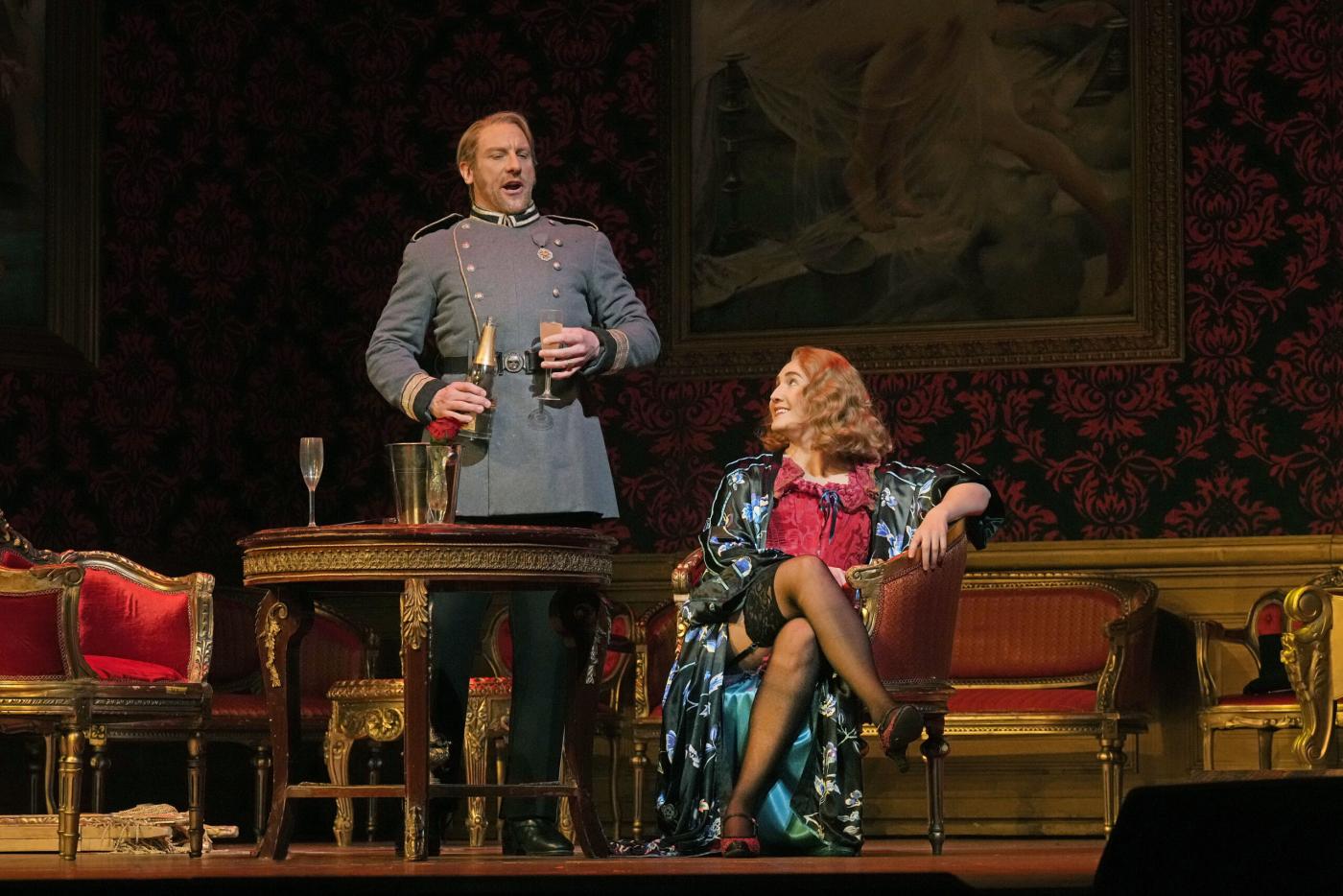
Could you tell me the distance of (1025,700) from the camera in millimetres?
5844

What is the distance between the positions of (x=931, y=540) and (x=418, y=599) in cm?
133

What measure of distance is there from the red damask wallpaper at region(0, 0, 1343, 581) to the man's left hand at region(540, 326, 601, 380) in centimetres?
254

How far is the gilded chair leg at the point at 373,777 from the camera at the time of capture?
617cm

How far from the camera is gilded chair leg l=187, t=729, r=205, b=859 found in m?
4.81

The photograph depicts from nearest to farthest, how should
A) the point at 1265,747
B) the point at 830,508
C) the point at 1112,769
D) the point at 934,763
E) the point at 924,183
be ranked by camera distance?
the point at 934,763 < the point at 830,508 < the point at 1112,769 < the point at 1265,747 < the point at 924,183

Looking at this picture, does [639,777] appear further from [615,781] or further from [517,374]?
[517,374]

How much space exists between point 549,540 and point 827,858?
89 cm

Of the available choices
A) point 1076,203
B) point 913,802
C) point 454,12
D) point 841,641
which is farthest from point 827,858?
point 454,12

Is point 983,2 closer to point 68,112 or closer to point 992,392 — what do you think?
point 992,392

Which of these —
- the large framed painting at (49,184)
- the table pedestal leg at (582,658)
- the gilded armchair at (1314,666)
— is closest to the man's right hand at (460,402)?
the table pedestal leg at (582,658)

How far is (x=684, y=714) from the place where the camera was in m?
4.68

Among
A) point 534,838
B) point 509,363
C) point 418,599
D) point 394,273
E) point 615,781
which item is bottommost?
point 615,781

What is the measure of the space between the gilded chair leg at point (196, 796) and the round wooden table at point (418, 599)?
750 mm

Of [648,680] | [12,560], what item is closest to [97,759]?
[12,560]
